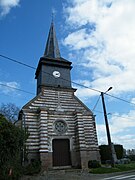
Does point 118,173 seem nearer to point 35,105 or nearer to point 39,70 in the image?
point 35,105

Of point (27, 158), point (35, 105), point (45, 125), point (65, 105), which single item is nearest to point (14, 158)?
point (27, 158)

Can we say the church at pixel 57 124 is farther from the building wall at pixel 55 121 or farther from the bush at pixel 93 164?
the bush at pixel 93 164

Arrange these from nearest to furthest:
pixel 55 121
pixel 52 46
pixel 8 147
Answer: pixel 8 147
pixel 55 121
pixel 52 46

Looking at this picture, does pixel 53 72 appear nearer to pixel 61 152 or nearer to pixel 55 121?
pixel 55 121

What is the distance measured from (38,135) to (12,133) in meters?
8.45

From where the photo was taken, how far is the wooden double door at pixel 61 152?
63.8 feet

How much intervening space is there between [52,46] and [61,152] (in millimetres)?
14604

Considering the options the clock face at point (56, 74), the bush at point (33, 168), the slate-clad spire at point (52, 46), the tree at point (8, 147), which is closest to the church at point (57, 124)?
the clock face at point (56, 74)

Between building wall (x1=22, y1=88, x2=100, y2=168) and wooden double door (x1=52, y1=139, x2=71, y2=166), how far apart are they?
0.42 meters

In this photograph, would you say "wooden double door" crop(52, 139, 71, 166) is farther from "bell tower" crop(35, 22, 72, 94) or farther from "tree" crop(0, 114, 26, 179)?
"tree" crop(0, 114, 26, 179)

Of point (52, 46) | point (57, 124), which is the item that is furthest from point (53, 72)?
point (57, 124)

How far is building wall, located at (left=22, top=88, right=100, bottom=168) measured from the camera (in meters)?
18.6

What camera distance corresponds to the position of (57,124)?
20.7 meters

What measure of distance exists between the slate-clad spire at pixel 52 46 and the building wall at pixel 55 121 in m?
5.79
